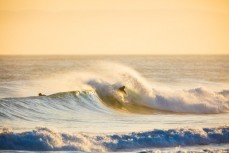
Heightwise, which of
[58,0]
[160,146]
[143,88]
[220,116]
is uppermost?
[58,0]

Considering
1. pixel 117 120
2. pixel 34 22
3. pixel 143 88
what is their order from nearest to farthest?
pixel 117 120 → pixel 143 88 → pixel 34 22

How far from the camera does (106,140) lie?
44.9 ft

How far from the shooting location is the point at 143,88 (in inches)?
856

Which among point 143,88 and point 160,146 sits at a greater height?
point 143,88

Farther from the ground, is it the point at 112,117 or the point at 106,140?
the point at 112,117

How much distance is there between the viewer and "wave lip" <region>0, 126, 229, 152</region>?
1317cm

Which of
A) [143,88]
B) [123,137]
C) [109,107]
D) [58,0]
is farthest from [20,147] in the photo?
[58,0]

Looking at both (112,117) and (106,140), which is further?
(112,117)

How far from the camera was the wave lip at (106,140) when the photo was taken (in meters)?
13.2

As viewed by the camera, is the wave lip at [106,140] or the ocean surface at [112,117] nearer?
the wave lip at [106,140]

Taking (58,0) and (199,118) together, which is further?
(58,0)

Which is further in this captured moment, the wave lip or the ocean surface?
the ocean surface

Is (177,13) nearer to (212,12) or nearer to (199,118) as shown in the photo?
(212,12)

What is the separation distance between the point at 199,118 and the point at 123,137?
182 inches
